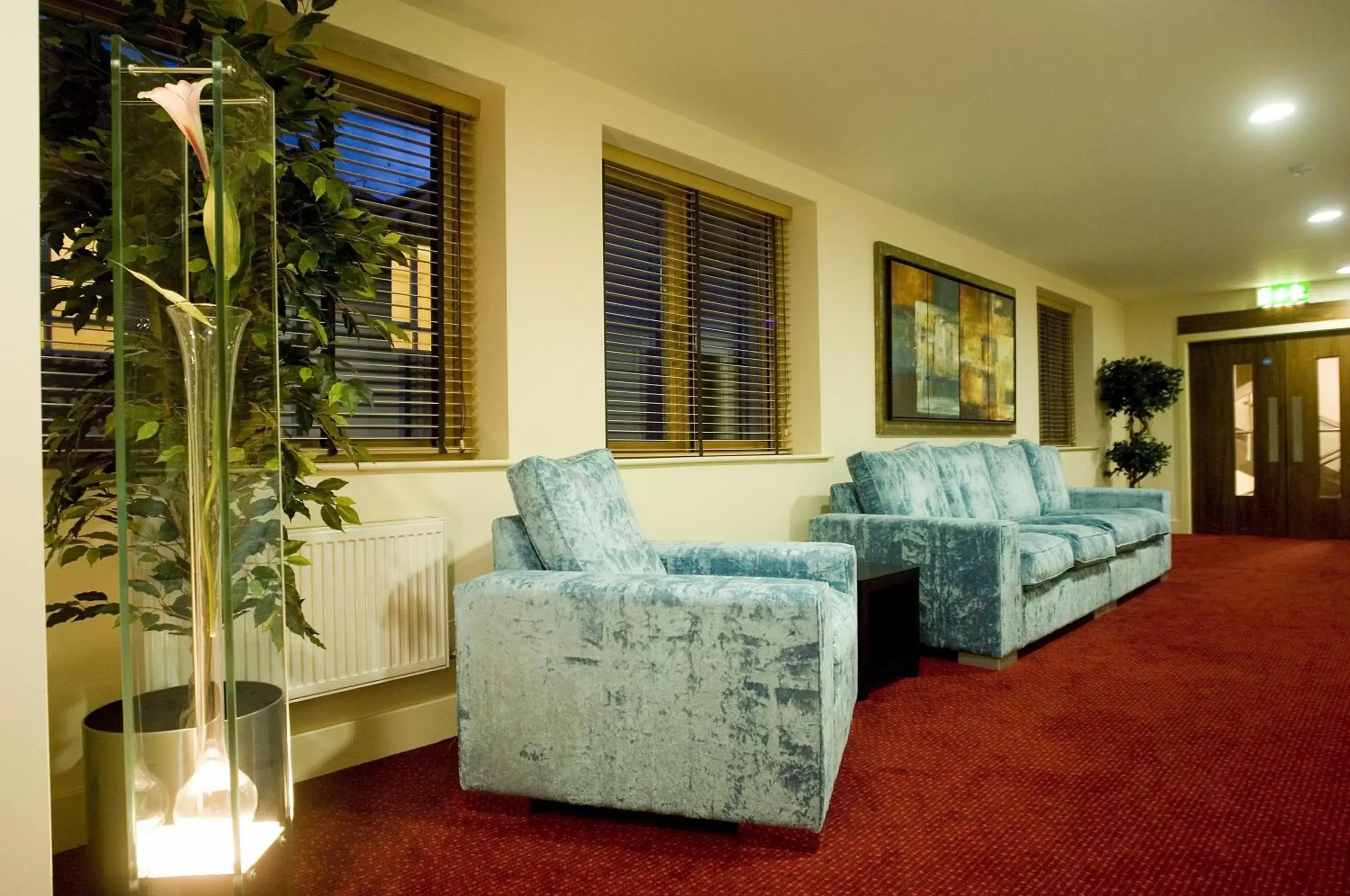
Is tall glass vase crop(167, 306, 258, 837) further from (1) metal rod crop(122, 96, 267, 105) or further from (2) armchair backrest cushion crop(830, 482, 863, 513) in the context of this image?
(2) armchair backrest cushion crop(830, 482, 863, 513)

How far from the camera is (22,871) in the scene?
3.00 ft

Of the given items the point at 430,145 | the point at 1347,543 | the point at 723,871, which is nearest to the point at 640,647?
the point at 723,871

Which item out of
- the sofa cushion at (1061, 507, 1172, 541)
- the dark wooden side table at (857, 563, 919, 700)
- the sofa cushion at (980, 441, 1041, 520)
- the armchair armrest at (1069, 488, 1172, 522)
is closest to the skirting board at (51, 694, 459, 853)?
the dark wooden side table at (857, 563, 919, 700)

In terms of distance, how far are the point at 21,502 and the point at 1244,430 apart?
928cm

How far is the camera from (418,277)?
9.41 ft

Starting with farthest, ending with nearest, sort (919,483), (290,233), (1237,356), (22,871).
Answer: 1. (1237,356)
2. (919,483)
3. (290,233)
4. (22,871)

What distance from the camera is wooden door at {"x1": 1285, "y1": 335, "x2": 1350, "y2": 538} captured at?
7.33m

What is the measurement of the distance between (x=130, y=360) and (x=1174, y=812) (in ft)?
7.72

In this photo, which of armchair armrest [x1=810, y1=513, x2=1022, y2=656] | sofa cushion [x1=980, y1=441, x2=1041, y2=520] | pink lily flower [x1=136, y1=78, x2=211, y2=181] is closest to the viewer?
pink lily flower [x1=136, y1=78, x2=211, y2=181]

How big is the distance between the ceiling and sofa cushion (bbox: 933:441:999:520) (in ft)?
4.90

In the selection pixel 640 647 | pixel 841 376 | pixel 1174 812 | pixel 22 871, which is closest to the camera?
pixel 22 871

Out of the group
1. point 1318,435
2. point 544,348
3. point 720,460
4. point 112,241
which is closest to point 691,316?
point 720,460

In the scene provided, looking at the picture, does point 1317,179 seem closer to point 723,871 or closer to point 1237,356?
point 1237,356

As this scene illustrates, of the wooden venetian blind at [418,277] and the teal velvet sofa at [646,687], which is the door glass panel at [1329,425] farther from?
the wooden venetian blind at [418,277]
